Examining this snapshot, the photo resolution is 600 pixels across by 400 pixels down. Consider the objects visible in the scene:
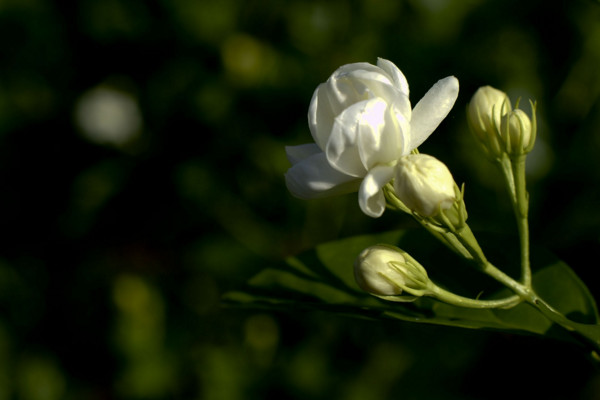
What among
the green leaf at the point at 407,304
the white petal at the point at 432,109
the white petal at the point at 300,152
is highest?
the white petal at the point at 432,109

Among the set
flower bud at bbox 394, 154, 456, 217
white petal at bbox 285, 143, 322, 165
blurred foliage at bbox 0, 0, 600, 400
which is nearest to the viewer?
flower bud at bbox 394, 154, 456, 217

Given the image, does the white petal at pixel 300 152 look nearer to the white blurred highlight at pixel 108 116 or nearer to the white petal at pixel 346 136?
the white petal at pixel 346 136

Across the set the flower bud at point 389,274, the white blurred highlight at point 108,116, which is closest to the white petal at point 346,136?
the flower bud at point 389,274

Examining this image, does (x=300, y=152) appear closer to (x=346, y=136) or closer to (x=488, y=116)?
(x=346, y=136)

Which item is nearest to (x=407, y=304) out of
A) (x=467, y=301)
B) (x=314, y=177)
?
(x=467, y=301)

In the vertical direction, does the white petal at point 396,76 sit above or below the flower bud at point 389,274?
above

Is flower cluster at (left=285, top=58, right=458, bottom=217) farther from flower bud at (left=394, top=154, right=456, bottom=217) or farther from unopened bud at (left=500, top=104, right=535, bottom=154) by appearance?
unopened bud at (left=500, top=104, right=535, bottom=154)

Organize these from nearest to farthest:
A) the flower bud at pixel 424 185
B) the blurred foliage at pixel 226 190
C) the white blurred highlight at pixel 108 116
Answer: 1. the flower bud at pixel 424 185
2. the blurred foliage at pixel 226 190
3. the white blurred highlight at pixel 108 116

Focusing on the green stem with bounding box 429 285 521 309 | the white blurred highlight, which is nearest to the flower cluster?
the green stem with bounding box 429 285 521 309
